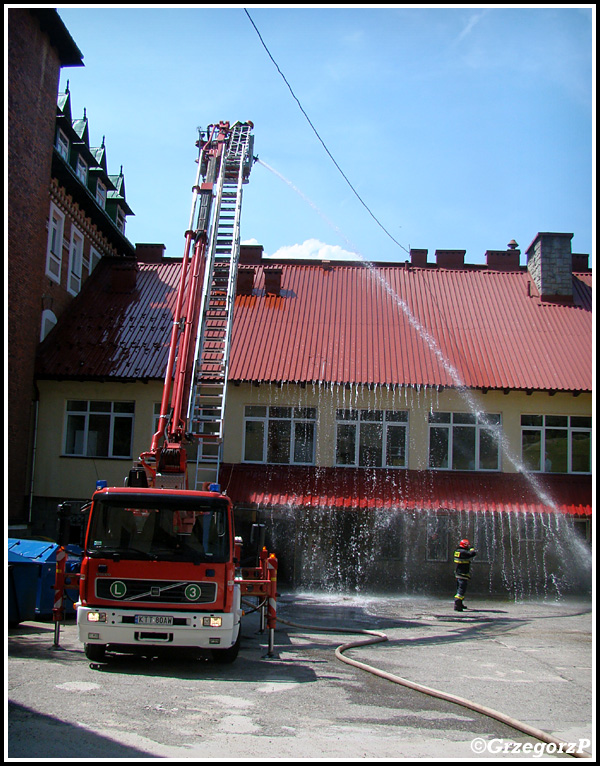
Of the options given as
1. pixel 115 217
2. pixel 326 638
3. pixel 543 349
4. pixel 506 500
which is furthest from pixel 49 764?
pixel 115 217

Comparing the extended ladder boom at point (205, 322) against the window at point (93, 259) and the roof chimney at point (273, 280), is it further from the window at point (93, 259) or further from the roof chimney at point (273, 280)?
the window at point (93, 259)

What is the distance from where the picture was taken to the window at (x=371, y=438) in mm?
20609

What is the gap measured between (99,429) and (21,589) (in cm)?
1004

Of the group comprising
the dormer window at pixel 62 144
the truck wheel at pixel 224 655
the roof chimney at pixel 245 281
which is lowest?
the truck wheel at pixel 224 655

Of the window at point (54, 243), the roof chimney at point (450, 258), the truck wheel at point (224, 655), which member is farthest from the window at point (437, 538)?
the window at point (54, 243)

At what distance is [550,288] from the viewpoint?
24.6 m

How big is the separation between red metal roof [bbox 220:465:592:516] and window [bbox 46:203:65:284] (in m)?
8.66

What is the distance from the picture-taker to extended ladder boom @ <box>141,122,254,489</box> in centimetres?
1099

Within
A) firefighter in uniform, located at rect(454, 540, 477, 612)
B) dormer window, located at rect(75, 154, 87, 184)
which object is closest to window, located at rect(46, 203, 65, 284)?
dormer window, located at rect(75, 154, 87, 184)

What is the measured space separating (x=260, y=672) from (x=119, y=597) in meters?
2.09

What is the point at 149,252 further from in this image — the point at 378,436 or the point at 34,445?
the point at 378,436

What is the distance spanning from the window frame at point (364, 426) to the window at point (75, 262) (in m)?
10.7

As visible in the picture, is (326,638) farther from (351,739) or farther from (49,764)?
(49,764)

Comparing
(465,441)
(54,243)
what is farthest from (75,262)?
(465,441)
